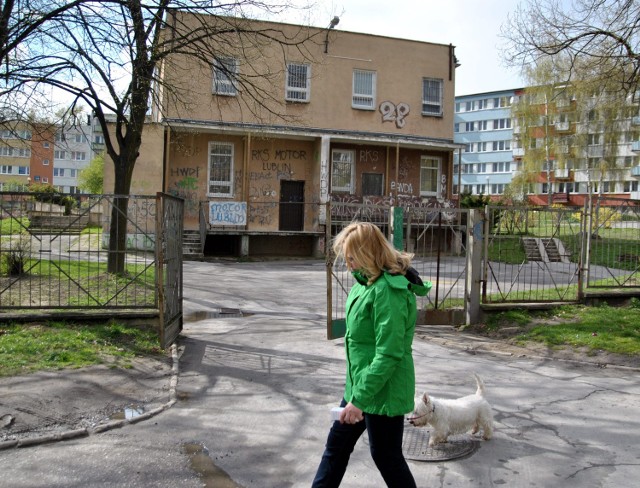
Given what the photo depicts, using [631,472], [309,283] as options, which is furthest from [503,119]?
[631,472]

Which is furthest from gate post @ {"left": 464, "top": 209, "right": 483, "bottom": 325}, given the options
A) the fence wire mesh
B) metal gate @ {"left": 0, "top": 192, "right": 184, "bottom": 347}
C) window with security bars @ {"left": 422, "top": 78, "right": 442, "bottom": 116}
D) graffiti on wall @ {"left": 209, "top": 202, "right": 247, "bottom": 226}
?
window with security bars @ {"left": 422, "top": 78, "right": 442, "bottom": 116}

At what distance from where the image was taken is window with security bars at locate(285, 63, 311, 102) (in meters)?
25.5

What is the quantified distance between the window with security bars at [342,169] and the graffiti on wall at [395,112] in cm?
230

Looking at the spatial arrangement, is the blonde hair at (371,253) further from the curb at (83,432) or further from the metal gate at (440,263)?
the metal gate at (440,263)

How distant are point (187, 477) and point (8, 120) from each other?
10.8 m

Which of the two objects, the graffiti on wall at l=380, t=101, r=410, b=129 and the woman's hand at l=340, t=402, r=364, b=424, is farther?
the graffiti on wall at l=380, t=101, r=410, b=129

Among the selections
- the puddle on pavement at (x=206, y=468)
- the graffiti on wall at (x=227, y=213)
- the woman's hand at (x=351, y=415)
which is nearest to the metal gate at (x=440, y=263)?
the puddle on pavement at (x=206, y=468)

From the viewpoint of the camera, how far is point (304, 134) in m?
24.5

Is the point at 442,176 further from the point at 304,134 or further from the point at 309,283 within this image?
the point at 309,283

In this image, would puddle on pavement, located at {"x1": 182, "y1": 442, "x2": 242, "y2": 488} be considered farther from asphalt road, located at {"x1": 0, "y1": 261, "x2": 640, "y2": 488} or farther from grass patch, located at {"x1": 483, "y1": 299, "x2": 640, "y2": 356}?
grass patch, located at {"x1": 483, "y1": 299, "x2": 640, "y2": 356}

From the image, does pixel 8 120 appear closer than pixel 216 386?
No

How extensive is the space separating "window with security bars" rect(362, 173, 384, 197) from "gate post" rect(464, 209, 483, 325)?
16.6 m

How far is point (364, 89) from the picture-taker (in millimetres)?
26438

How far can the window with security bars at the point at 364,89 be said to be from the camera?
86.2ft
